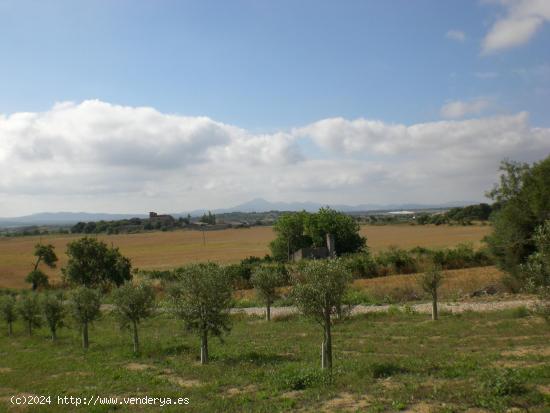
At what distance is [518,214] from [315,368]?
90.9ft

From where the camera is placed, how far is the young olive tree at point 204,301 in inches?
782

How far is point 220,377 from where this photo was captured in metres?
15.9

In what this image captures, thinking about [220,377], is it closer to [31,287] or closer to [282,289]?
[282,289]

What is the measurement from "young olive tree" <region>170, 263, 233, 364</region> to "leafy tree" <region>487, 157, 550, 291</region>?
24.5 metres

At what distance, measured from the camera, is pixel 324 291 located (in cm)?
1609

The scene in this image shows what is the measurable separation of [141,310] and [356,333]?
38.1 feet

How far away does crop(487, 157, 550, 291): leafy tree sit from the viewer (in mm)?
34312

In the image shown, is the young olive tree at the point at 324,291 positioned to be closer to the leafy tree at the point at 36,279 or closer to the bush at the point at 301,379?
the bush at the point at 301,379

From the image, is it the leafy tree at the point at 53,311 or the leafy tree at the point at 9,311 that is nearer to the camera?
the leafy tree at the point at 53,311

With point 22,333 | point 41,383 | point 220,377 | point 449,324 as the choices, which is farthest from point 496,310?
point 22,333

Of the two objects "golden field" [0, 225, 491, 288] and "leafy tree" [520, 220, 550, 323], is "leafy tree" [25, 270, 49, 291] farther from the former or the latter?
"leafy tree" [520, 220, 550, 323]

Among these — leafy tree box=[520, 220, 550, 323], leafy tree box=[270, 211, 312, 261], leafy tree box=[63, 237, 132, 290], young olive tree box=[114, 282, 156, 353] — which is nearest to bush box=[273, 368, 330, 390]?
leafy tree box=[520, 220, 550, 323]

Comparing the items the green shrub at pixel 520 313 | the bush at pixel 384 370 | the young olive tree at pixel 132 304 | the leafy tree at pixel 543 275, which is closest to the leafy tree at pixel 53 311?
the young olive tree at pixel 132 304

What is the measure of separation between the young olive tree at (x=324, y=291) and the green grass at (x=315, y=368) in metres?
1.75
